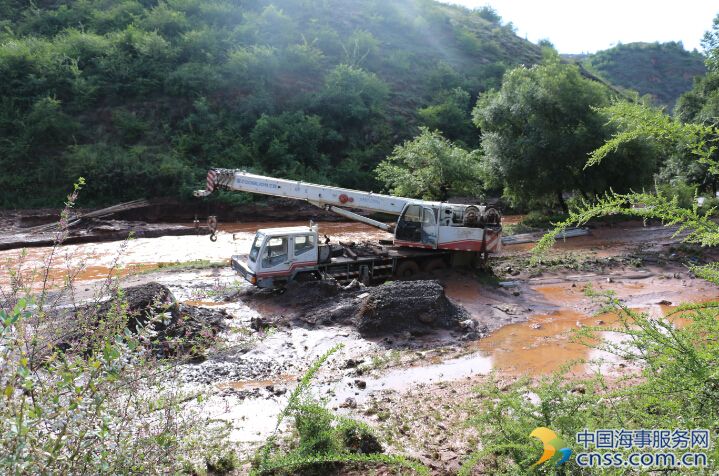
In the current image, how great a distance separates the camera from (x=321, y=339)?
10586 millimetres

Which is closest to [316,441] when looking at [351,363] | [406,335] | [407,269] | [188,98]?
[351,363]

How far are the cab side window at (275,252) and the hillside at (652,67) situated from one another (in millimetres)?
86527

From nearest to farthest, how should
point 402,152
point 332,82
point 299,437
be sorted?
point 299,437 → point 402,152 → point 332,82

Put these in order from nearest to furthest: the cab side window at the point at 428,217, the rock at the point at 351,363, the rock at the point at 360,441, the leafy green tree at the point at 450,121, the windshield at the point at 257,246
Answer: the rock at the point at 360,441
the rock at the point at 351,363
the windshield at the point at 257,246
the cab side window at the point at 428,217
the leafy green tree at the point at 450,121

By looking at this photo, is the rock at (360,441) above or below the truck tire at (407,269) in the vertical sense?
below

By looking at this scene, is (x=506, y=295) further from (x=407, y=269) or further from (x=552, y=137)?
(x=552, y=137)

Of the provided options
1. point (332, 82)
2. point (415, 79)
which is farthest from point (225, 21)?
point (415, 79)

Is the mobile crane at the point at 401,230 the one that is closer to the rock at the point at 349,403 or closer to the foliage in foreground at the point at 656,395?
the rock at the point at 349,403

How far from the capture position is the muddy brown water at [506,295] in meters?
9.95

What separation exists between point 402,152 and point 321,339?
650 inches

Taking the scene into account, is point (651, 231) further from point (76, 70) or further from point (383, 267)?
point (76, 70)

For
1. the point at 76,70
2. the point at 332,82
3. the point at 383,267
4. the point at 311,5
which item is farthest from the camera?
the point at 311,5

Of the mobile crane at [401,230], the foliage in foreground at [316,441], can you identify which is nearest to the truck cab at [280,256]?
the mobile crane at [401,230]

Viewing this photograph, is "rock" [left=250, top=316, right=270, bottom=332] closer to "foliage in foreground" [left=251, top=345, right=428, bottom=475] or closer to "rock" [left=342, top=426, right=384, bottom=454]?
"foliage in foreground" [left=251, top=345, right=428, bottom=475]
